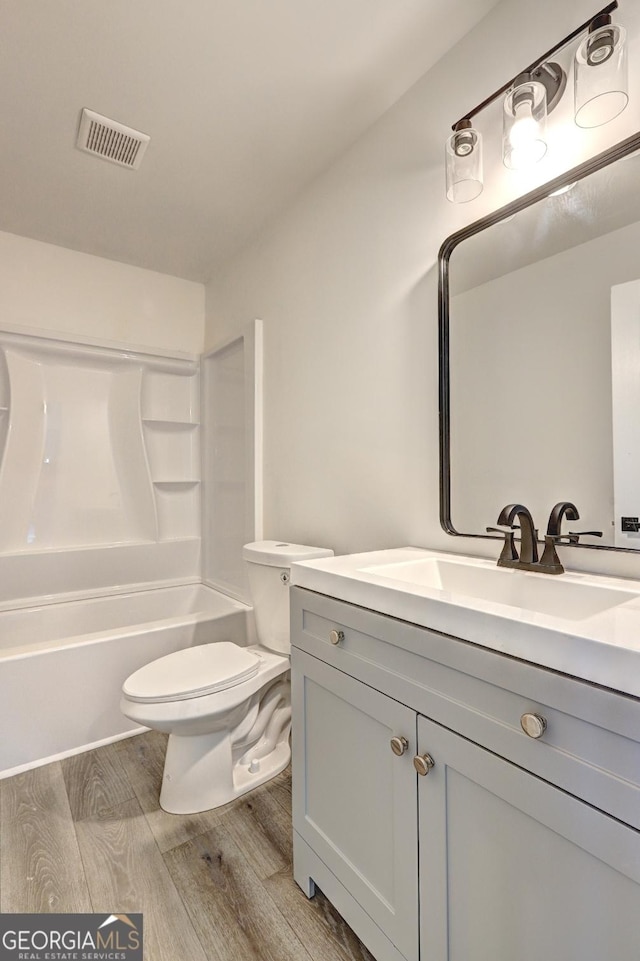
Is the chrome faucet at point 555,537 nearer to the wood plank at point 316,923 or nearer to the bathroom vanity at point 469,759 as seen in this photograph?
the bathroom vanity at point 469,759

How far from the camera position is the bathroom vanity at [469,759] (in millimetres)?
621

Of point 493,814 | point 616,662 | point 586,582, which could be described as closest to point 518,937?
point 493,814

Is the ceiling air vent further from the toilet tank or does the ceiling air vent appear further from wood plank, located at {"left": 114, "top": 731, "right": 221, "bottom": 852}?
wood plank, located at {"left": 114, "top": 731, "right": 221, "bottom": 852}

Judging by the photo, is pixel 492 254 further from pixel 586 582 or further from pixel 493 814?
pixel 493 814

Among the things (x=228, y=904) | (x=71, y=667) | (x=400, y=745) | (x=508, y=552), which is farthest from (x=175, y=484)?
(x=400, y=745)

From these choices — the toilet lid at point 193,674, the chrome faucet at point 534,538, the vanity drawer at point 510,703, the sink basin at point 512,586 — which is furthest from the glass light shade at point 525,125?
the toilet lid at point 193,674

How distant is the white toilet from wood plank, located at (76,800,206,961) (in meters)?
0.15

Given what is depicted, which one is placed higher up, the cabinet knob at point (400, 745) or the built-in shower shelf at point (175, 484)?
the built-in shower shelf at point (175, 484)

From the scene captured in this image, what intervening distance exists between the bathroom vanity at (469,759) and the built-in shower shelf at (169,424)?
204 centimetres

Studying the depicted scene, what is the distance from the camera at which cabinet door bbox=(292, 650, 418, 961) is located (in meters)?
0.92

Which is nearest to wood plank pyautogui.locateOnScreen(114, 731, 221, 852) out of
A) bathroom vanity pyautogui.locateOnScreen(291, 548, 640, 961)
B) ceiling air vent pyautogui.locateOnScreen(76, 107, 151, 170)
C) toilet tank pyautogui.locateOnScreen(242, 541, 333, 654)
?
bathroom vanity pyautogui.locateOnScreen(291, 548, 640, 961)

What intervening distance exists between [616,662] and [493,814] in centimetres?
36

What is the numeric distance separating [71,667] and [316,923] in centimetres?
134

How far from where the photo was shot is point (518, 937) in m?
0.72
